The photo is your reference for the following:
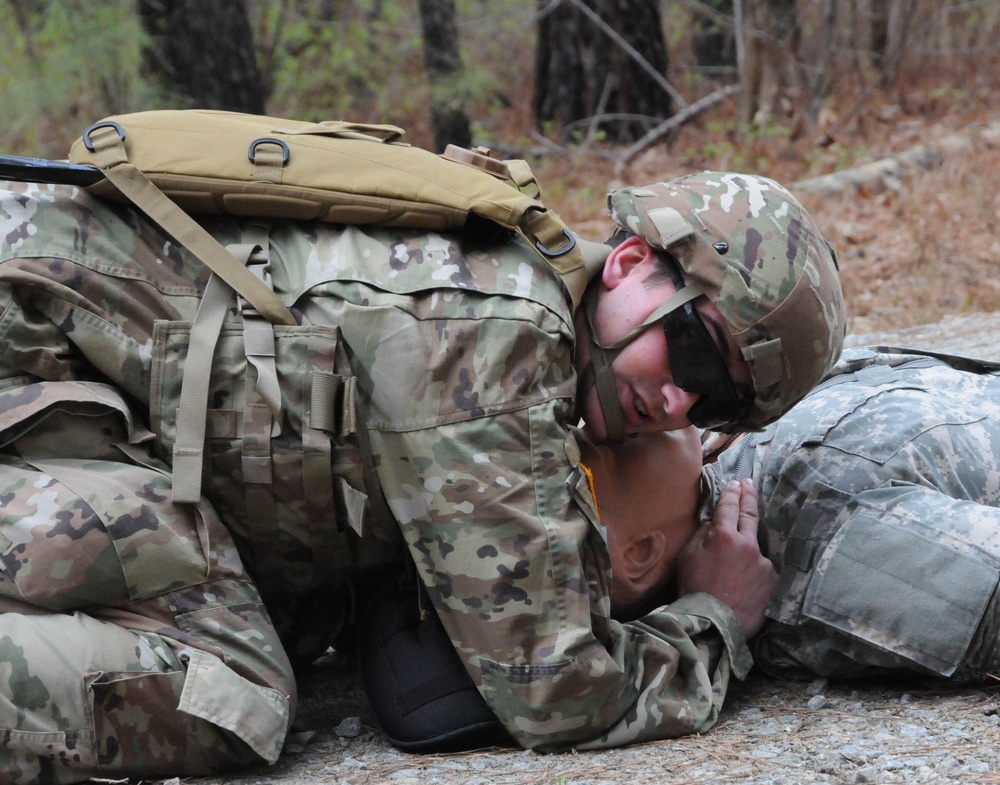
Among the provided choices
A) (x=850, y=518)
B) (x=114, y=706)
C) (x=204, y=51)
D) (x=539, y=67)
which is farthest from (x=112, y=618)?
(x=539, y=67)

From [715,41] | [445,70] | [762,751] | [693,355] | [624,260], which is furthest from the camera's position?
[715,41]

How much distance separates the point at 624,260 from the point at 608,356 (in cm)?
25

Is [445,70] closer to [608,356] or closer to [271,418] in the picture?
[608,356]

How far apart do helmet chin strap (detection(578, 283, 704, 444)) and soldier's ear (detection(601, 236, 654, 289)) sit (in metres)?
0.04

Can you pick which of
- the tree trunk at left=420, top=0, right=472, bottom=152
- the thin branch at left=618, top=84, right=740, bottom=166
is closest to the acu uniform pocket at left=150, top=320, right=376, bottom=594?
the tree trunk at left=420, top=0, right=472, bottom=152

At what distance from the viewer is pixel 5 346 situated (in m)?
2.54

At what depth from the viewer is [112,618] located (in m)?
2.59

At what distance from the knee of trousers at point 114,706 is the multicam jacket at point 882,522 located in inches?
57.5

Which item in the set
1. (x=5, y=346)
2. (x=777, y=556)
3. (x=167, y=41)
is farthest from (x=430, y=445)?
(x=167, y=41)

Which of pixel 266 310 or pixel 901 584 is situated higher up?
pixel 266 310

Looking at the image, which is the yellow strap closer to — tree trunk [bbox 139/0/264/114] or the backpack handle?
the backpack handle

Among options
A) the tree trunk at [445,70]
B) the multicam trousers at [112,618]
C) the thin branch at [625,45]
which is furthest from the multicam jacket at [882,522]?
the thin branch at [625,45]

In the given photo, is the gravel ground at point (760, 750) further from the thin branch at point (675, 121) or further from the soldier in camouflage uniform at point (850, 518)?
the thin branch at point (675, 121)

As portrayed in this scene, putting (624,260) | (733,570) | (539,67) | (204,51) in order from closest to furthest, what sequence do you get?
(624,260)
(733,570)
(204,51)
(539,67)
